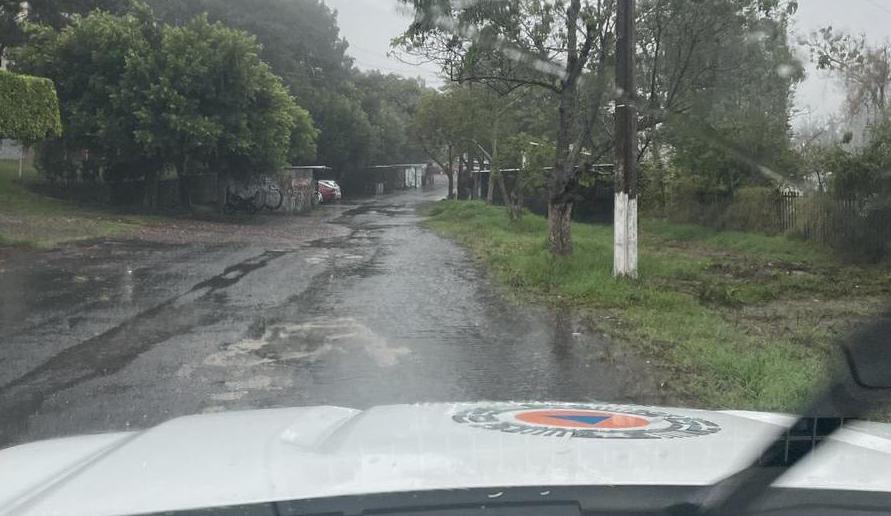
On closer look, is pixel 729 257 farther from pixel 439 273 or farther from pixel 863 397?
pixel 863 397

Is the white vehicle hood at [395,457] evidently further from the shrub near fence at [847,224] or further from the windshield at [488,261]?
the shrub near fence at [847,224]

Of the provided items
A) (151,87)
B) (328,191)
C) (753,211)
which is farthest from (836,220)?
(328,191)

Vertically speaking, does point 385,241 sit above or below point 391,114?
below

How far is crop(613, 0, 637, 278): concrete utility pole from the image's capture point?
12.2 meters

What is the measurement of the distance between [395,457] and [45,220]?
22.2 metres

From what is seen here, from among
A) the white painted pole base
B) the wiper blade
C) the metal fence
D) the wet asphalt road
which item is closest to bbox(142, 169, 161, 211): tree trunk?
the wet asphalt road

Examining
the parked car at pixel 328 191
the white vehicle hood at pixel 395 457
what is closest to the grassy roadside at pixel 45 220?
the white vehicle hood at pixel 395 457

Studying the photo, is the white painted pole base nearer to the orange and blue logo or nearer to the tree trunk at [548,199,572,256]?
the tree trunk at [548,199,572,256]

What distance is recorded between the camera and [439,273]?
48.9ft

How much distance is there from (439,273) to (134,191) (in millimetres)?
20468

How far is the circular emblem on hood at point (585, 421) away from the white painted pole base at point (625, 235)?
9007 millimetres

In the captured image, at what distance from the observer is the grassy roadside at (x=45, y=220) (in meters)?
18.4

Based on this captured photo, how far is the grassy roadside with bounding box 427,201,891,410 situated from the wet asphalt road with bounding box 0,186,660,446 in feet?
1.83

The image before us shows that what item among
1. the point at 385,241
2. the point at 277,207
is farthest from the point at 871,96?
the point at 277,207
